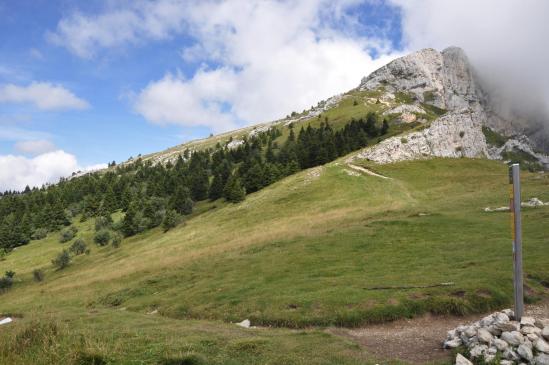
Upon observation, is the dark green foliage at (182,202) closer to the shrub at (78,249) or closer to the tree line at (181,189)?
the tree line at (181,189)

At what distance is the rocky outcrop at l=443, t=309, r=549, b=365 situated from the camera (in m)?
13.3

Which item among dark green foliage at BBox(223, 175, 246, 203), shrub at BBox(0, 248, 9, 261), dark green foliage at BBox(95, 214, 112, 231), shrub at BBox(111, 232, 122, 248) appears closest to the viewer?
dark green foliage at BBox(223, 175, 246, 203)

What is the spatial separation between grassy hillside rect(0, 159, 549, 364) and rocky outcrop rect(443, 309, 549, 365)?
14.0 feet

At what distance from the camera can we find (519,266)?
1507cm

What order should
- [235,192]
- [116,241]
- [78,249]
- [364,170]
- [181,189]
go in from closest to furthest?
[364,170] → [235,192] → [116,241] → [78,249] → [181,189]

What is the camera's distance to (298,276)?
33.1m

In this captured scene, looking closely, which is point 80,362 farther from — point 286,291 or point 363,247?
point 363,247

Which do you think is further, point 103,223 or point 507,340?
point 103,223

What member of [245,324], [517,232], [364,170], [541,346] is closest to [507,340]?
[541,346]

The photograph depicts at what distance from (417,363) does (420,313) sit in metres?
7.75

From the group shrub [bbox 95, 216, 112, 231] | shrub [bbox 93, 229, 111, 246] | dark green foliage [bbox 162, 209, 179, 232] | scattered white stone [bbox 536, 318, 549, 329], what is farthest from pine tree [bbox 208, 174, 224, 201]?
scattered white stone [bbox 536, 318, 549, 329]

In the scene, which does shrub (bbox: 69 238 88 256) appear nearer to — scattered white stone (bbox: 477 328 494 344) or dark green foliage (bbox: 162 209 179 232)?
dark green foliage (bbox: 162 209 179 232)

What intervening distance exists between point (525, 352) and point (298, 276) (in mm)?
20981

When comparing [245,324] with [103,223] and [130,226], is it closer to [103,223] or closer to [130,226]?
[130,226]
